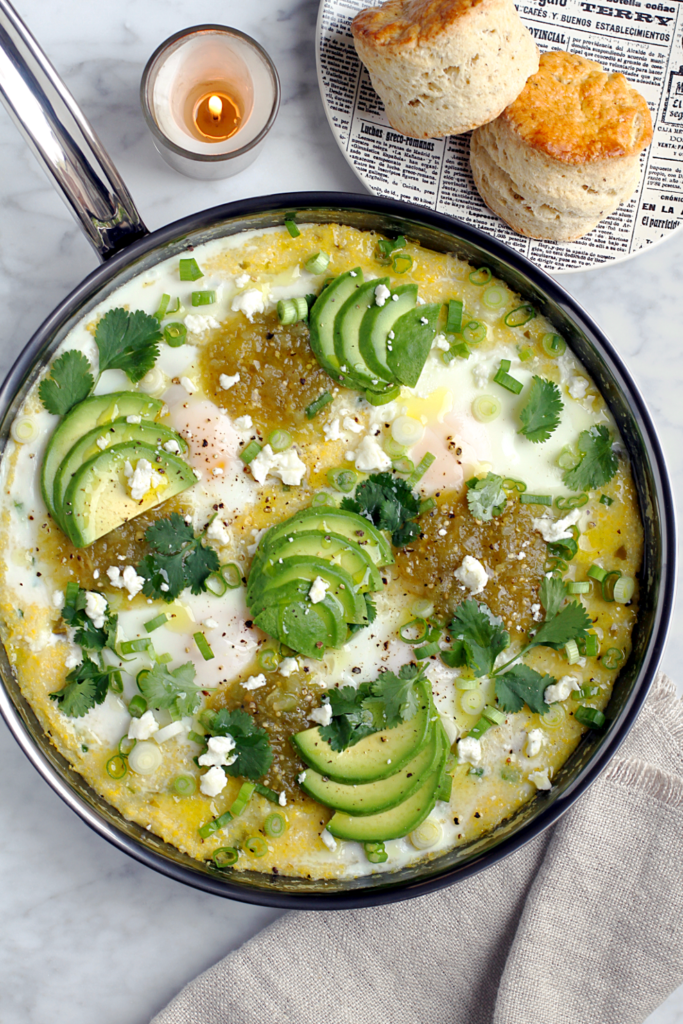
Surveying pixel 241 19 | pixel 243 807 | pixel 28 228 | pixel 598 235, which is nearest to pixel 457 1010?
pixel 243 807

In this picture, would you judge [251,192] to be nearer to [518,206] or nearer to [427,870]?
[518,206]

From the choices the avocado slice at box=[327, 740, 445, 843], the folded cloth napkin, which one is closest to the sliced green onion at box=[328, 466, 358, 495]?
the avocado slice at box=[327, 740, 445, 843]

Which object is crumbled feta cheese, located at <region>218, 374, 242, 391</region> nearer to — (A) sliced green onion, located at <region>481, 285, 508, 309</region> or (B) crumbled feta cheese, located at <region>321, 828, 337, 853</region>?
(A) sliced green onion, located at <region>481, 285, 508, 309</region>

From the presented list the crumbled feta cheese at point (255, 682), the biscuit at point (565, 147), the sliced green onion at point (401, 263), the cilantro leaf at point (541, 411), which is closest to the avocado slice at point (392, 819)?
the crumbled feta cheese at point (255, 682)

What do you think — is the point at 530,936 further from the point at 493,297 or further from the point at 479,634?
the point at 493,297

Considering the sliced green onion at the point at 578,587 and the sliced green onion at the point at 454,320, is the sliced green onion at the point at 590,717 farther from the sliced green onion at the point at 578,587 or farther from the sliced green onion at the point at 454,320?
the sliced green onion at the point at 454,320

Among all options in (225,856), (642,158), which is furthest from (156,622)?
(642,158)

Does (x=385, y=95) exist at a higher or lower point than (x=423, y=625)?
higher
